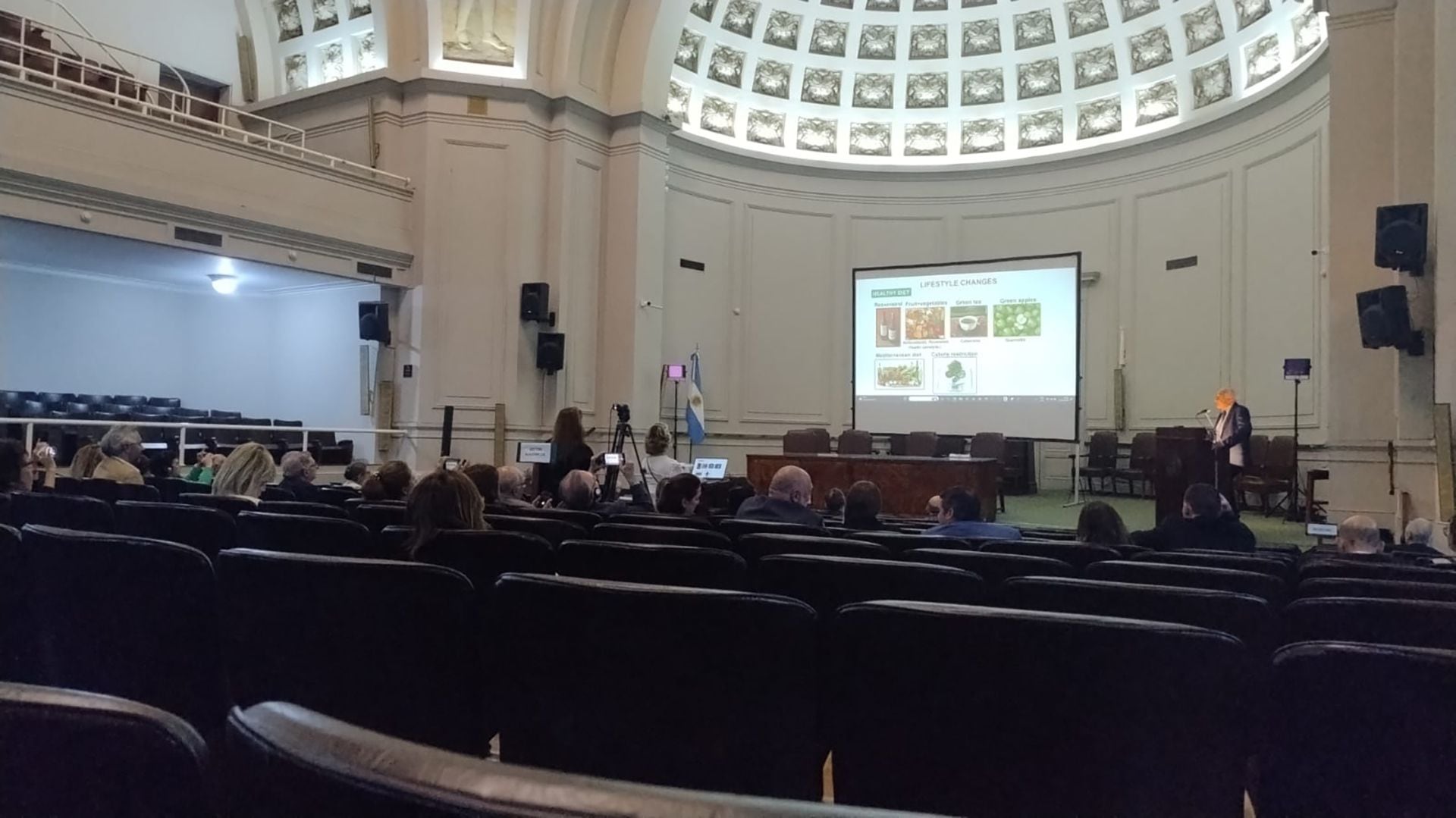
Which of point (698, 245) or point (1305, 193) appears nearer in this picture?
point (1305, 193)

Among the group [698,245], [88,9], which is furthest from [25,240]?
[698,245]

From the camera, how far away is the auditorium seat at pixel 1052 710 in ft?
4.41

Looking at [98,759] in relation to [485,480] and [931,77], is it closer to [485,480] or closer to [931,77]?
[485,480]

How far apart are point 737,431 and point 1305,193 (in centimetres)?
807

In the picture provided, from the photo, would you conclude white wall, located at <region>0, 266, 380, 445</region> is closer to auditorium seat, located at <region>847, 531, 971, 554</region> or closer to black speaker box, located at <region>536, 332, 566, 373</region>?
black speaker box, located at <region>536, 332, 566, 373</region>

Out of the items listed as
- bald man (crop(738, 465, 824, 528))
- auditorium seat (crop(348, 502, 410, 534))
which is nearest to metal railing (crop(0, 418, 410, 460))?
auditorium seat (crop(348, 502, 410, 534))

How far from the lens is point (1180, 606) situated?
1893 mm

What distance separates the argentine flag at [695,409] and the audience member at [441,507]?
1007 cm

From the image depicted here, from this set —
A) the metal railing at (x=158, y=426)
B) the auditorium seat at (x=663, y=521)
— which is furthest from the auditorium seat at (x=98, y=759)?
the metal railing at (x=158, y=426)

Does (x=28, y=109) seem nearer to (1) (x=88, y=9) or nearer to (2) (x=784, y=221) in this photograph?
(1) (x=88, y=9)

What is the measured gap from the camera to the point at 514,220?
11.8 m

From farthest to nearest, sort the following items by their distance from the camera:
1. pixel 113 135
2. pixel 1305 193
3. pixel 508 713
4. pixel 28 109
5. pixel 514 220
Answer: pixel 514 220, pixel 1305 193, pixel 113 135, pixel 28 109, pixel 508 713

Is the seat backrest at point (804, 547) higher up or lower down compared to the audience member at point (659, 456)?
lower down

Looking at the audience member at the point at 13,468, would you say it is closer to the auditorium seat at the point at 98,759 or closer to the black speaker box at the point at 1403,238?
the auditorium seat at the point at 98,759
